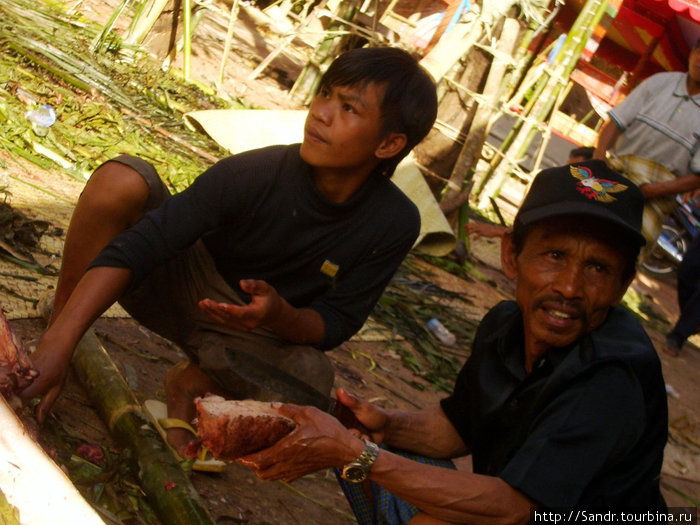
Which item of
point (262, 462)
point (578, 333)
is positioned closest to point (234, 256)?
point (262, 462)

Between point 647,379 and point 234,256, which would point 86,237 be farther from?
point 647,379

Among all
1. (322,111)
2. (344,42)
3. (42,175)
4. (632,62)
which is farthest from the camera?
(632,62)

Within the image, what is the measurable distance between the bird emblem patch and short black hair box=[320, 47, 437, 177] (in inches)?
33.6

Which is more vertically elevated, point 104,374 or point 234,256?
point 234,256

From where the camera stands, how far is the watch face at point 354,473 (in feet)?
5.99

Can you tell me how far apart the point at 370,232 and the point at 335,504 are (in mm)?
979

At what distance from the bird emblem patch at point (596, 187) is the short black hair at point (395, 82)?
85 centimetres

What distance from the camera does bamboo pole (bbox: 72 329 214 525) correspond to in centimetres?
196

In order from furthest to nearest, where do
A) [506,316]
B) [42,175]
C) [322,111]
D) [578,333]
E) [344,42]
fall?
[344,42]
[42,175]
[322,111]
[506,316]
[578,333]

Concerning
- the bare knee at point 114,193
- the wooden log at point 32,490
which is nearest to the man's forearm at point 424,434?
the bare knee at point 114,193

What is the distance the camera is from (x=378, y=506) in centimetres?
220

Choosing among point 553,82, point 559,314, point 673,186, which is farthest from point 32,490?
point 553,82

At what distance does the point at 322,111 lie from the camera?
2613 millimetres

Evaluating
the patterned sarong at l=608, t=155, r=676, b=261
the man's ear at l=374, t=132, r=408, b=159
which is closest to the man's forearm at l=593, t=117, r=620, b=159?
the patterned sarong at l=608, t=155, r=676, b=261
